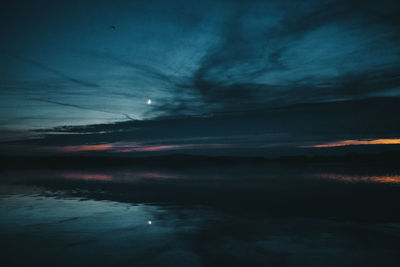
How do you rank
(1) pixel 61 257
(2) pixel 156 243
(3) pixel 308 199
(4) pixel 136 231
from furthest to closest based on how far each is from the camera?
(3) pixel 308 199 → (4) pixel 136 231 → (2) pixel 156 243 → (1) pixel 61 257

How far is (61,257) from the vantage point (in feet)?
22.5

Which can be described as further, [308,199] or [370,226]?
[308,199]

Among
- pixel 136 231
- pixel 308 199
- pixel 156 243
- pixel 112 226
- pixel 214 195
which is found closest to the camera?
pixel 156 243

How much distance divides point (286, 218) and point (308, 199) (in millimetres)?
5237

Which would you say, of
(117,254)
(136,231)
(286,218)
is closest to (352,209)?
(286,218)

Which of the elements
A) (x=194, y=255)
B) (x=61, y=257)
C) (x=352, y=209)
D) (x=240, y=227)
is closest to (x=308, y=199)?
(x=352, y=209)

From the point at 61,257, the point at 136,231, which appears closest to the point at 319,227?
Result: the point at 136,231

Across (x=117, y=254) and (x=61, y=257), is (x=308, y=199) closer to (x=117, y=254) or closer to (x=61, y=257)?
(x=117, y=254)

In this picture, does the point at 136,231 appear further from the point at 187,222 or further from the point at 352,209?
the point at 352,209

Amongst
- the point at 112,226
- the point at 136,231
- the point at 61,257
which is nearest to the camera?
the point at 61,257

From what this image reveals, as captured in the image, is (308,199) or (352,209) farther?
(308,199)

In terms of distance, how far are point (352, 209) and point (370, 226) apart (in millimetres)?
3139

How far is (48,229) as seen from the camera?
9.36 metres

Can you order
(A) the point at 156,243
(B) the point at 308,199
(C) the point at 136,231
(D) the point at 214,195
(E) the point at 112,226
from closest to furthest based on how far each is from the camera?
1. (A) the point at 156,243
2. (C) the point at 136,231
3. (E) the point at 112,226
4. (B) the point at 308,199
5. (D) the point at 214,195
